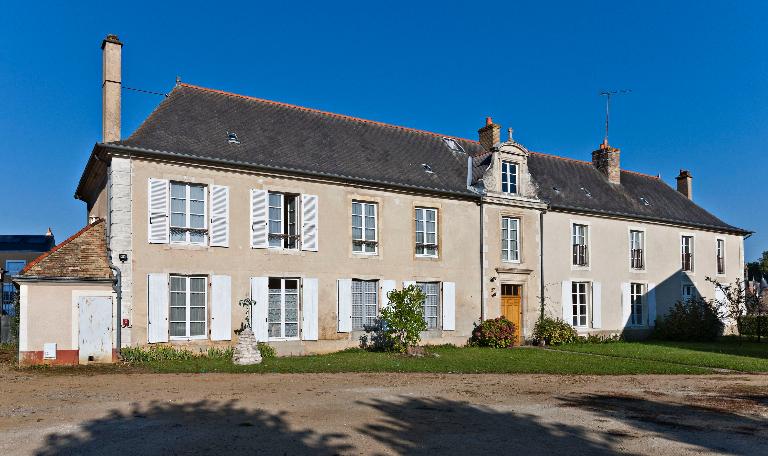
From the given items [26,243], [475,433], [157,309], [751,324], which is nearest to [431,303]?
[157,309]

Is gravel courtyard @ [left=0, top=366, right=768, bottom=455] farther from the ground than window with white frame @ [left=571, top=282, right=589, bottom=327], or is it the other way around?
window with white frame @ [left=571, top=282, right=589, bottom=327]

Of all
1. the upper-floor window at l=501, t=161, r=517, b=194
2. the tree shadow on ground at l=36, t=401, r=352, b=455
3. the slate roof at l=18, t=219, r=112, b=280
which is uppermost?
the upper-floor window at l=501, t=161, r=517, b=194

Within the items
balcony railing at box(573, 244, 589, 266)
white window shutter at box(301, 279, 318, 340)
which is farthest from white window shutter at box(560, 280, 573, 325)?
white window shutter at box(301, 279, 318, 340)

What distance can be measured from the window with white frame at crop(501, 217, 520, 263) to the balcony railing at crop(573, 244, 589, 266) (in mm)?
2531

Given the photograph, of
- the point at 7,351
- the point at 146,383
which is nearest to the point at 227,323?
A: the point at 146,383

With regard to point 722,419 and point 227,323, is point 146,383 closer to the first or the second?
point 227,323

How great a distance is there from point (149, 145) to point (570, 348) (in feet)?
41.0

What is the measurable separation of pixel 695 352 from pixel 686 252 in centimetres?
762

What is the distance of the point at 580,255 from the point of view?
20812 mm

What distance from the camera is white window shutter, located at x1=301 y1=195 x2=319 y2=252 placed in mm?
15469

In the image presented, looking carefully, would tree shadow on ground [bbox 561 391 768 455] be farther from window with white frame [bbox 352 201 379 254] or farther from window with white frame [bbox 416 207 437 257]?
window with white frame [bbox 416 207 437 257]

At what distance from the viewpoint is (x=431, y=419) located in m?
7.57

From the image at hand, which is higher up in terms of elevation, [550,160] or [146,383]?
[550,160]

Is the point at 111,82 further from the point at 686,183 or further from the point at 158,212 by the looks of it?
the point at 686,183
